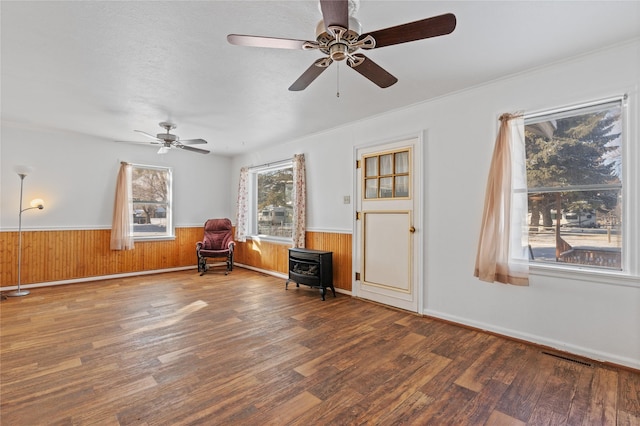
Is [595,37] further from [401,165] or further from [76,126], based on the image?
[76,126]

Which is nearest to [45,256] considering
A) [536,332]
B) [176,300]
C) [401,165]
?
[176,300]

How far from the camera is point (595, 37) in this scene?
2273mm

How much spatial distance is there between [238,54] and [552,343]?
372 cm

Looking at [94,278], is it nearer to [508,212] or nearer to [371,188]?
[371,188]

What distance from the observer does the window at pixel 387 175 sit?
381 centimetres

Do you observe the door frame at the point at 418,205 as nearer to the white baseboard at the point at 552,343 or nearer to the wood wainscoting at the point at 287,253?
the white baseboard at the point at 552,343

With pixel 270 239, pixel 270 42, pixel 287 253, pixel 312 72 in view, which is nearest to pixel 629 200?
pixel 312 72

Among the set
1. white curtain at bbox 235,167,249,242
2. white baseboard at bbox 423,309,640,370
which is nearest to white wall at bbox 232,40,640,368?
white baseboard at bbox 423,309,640,370

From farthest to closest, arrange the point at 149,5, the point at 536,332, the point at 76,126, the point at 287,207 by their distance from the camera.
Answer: the point at 287,207 < the point at 76,126 < the point at 536,332 < the point at 149,5

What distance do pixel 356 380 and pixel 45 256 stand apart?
217 inches

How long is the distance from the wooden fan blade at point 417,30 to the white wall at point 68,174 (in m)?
5.52

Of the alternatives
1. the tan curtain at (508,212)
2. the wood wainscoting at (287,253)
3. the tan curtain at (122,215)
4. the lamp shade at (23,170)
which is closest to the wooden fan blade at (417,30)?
the tan curtain at (508,212)

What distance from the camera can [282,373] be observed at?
7.41 ft

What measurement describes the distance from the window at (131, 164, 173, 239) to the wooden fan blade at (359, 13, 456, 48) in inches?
221
